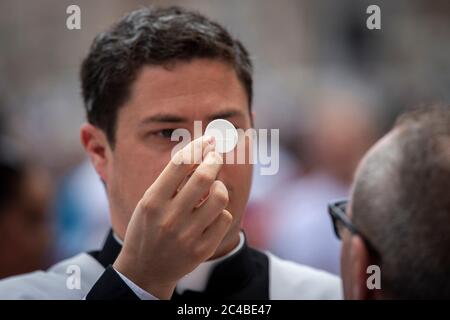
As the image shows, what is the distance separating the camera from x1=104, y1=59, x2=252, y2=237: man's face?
100 cm

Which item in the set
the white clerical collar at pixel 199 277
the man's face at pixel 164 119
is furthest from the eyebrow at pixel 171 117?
the white clerical collar at pixel 199 277

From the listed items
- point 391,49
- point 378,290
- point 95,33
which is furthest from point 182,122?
point 391,49

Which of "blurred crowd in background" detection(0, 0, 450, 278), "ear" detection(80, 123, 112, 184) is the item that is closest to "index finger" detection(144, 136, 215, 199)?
"ear" detection(80, 123, 112, 184)

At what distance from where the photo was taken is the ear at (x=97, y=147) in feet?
3.53

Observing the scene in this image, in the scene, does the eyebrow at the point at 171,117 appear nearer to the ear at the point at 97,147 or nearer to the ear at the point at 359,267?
the ear at the point at 97,147

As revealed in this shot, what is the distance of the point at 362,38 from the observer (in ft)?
5.60

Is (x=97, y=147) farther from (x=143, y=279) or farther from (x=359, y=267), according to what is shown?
(x=359, y=267)

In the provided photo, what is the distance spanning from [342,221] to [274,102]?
744mm

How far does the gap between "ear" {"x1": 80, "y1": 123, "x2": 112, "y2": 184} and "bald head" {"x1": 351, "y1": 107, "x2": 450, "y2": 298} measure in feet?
1.45

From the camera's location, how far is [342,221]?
2.90 ft

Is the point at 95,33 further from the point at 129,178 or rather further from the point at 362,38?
the point at 362,38

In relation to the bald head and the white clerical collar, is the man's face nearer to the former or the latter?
the white clerical collar

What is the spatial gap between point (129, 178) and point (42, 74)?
1.59 ft

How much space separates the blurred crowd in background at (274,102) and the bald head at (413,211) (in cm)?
40
